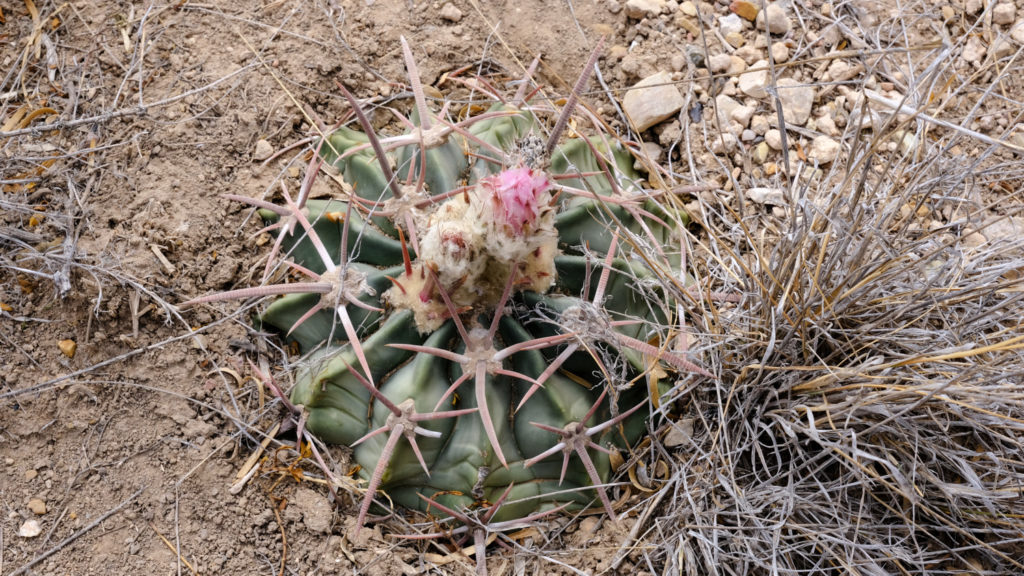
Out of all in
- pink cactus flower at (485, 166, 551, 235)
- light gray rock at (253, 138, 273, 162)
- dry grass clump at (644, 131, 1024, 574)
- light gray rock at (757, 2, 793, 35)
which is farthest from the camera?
light gray rock at (757, 2, 793, 35)

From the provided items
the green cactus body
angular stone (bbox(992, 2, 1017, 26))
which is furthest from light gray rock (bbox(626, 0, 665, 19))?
angular stone (bbox(992, 2, 1017, 26))

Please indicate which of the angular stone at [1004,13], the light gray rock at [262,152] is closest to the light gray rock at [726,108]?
the angular stone at [1004,13]

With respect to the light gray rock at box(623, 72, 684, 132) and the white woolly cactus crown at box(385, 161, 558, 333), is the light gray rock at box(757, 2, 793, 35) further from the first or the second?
the white woolly cactus crown at box(385, 161, 558, 333)

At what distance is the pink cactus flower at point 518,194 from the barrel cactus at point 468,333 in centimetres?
12

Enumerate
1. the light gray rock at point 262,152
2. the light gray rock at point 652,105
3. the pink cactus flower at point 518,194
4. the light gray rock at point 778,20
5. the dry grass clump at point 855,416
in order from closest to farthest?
1. the pink cactus flower at point 518,194
2. the dry grass clump at point 855,416
3. the light gray rock at point 262,152
4. the light gray rock at point 652,105
5. the light gray rock at point 778,20

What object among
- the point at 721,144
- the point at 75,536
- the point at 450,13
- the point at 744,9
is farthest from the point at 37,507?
the point at 744,9

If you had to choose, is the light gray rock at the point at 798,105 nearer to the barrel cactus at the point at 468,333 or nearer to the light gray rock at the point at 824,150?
the light gray rock at the point at 824,150

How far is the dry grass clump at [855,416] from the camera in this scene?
1.43 metres

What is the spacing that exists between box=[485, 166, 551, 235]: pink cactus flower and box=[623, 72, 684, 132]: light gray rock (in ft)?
3.23

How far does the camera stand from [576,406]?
157 cm

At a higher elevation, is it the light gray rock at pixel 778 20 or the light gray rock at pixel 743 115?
the light gray rock at pixel 778 20

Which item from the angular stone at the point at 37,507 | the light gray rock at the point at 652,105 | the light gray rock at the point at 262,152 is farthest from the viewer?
the light gray rock at the point at 652,105

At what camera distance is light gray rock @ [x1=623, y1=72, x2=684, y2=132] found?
7.00 feet

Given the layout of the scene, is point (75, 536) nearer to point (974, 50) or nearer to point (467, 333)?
point (467, 333)
